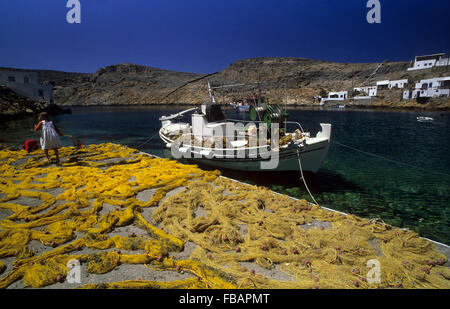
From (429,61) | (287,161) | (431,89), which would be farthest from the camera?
(429,61)

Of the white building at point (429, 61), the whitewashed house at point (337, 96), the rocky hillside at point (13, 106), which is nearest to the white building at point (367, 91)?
the whitewashed house at point (337, 96)

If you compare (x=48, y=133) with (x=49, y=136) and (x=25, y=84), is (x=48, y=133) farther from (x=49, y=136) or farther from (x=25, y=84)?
(x=25, y=84)

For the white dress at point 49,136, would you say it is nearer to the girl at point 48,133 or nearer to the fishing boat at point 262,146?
the girl at point 48,133

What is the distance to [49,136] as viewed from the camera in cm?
890

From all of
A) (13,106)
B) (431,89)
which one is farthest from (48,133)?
(431,89)

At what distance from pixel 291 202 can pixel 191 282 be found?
12.9 feet

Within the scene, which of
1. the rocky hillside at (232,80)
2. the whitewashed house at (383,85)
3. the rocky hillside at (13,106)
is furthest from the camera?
the rocky hillside at (232,80)

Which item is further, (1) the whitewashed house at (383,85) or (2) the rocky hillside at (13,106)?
(1) the whitewashed house at (383,85)

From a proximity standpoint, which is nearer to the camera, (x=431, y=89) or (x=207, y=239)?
(x=207, y=239)

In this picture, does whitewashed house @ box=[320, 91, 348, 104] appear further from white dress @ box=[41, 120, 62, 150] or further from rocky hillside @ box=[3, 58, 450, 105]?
white dress @ box=[41, 120, 62, 150]

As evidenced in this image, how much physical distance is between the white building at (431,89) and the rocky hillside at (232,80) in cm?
932

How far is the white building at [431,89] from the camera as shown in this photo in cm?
5997

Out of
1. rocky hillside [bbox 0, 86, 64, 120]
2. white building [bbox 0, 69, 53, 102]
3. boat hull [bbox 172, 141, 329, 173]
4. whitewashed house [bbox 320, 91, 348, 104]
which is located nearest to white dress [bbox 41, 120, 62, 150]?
boat hull [bbox 172, 141, 329, 173]

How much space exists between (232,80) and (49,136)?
131843 millimetres
